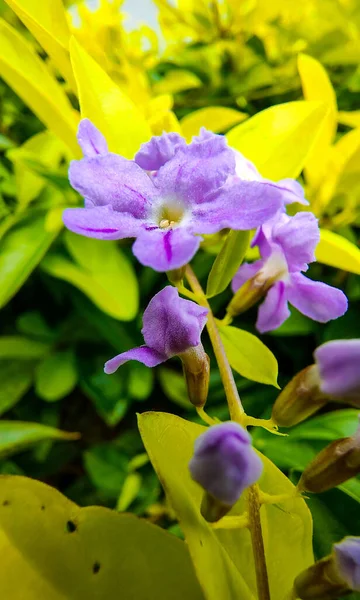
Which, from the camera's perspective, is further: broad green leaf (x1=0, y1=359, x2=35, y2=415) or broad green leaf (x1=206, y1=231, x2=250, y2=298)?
broad green leaf (x1=0, y1=359, x2=35, y2=415)

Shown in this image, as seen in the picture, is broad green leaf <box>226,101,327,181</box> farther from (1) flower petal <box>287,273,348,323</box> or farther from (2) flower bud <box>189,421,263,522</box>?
(2) flower bud <box>189,421,263,522</box>

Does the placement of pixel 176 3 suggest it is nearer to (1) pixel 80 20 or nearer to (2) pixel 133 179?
(1) pixel 80 20

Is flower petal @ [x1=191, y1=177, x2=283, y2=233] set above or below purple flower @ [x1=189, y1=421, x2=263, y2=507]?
above

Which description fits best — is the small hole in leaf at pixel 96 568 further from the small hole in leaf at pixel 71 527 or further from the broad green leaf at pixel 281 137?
the broad green leaf at pixel 281 137

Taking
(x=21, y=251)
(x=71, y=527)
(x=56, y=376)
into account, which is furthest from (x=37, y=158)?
(x=71, y=527)

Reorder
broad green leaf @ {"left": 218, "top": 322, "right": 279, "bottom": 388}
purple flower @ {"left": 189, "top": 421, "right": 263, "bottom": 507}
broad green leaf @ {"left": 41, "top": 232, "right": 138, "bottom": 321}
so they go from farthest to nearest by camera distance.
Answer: broad green leaf @ {"left": 41, "top": 232, "right": 138, "bottom": 321} < broad green leaf @ {"left": 218, "top": 322, "right": 279, "bottom": 388} < purple flower @ {"left": 189, "top": 421, "right": 263, "bottom": 507}

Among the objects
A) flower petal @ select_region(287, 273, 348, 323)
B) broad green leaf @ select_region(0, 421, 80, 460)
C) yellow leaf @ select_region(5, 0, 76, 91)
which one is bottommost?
broad green leaf @ select_region(0, 421, 80, 460)

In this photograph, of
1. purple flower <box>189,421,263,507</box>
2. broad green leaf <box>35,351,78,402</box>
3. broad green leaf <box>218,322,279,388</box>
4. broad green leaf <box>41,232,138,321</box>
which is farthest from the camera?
broad green leaf <box>35,351,78,402</box>

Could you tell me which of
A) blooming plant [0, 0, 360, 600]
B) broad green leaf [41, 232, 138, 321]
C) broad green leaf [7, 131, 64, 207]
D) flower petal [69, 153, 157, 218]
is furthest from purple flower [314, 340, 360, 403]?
broad green leaf [7, 131, 64, 207]
